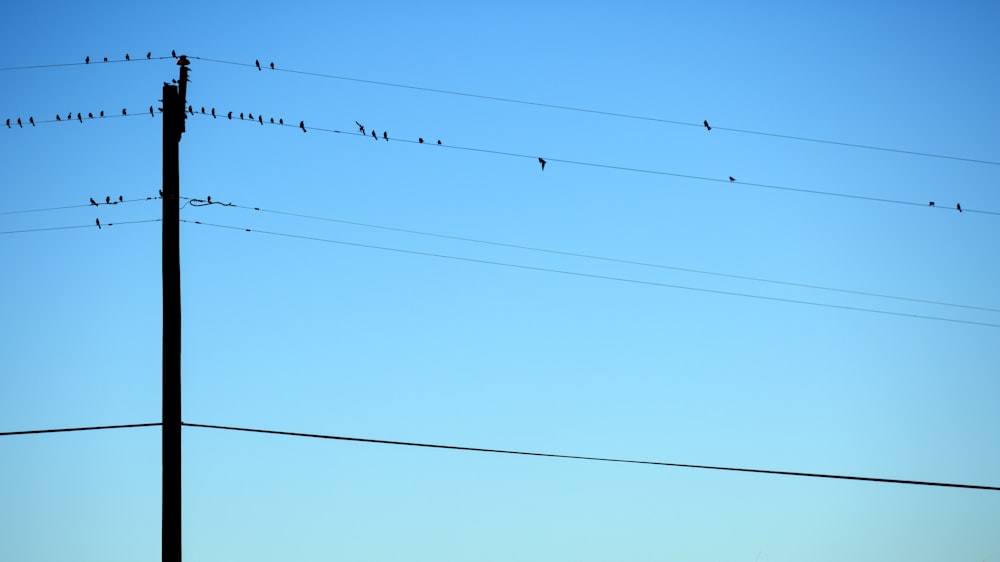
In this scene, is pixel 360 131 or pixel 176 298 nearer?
pixel 176 298

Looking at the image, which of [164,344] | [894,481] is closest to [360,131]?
[164,344]

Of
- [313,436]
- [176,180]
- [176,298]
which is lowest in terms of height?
[313,436]

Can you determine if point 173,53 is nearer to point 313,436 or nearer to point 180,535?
point 313,436

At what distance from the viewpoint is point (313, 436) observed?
22.8 meters

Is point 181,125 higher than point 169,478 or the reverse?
higher

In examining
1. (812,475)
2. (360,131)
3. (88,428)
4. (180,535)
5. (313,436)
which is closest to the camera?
(180,535)

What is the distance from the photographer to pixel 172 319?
2078 cm

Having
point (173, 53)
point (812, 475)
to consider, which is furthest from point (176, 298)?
point (812, 475)

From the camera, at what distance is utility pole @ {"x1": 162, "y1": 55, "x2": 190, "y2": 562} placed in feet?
65.6

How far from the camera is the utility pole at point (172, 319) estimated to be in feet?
65.6

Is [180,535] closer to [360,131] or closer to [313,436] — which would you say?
[313,436]

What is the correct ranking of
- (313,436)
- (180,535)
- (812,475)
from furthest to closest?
1. (812,475)
2. (313,436)
3. (180,535)

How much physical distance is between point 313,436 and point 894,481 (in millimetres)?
10488

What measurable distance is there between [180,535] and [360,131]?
977cm
